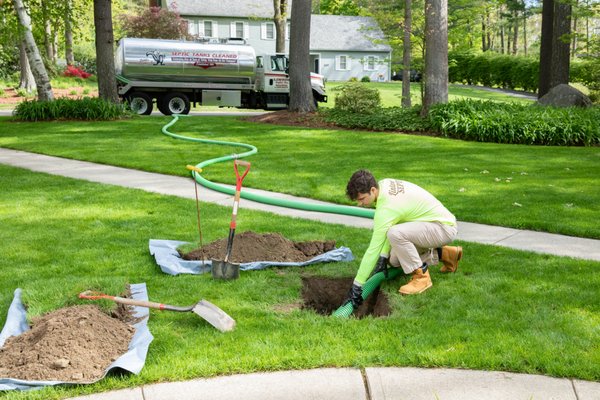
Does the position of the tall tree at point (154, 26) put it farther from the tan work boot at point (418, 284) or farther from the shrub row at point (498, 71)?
the tan work boot at point (418, 284)

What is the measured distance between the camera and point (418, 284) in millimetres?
5336

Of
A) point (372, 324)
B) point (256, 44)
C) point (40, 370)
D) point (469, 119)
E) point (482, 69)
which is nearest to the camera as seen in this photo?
point (40, 370)

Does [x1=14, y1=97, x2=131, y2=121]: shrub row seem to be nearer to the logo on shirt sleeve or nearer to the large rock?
the large rock

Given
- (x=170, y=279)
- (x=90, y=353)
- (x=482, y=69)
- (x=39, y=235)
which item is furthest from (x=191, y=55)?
(x=482, y=69)

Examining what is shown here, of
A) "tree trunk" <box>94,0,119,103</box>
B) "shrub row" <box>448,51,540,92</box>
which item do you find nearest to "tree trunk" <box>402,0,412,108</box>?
"tree trunk" <box>94,0,119,103</box>

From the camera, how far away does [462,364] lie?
3949 mm

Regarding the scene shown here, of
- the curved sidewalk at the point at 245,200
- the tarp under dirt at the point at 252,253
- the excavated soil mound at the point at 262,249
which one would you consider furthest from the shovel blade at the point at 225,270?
the curved sidewalk at the point at 245,200

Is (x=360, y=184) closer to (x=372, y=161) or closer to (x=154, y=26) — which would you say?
(x=372, y=161)

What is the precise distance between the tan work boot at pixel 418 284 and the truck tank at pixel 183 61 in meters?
18.7

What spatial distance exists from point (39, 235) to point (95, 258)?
1156mm

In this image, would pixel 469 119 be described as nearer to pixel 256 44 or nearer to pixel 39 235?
pixel 39 235

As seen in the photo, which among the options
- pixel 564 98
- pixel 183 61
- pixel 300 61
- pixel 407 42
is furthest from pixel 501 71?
pixel 300 61

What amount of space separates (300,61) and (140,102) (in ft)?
21.6

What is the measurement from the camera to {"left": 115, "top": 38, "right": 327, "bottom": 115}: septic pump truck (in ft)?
73.7
